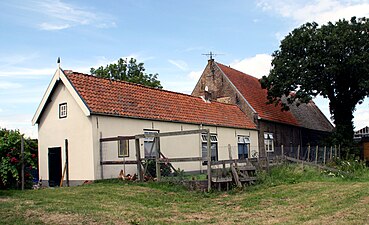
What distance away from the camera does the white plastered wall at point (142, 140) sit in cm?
1978

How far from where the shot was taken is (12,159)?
54.2 feet

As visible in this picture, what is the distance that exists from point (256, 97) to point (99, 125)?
60.5 ft

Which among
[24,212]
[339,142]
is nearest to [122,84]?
[24,212]

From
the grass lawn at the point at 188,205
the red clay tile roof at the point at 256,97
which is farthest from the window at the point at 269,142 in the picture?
the grass lawn at the point at 188,205

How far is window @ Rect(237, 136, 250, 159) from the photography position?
2962cm

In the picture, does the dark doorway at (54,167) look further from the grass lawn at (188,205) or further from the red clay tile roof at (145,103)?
the grass lawn at (188,205)

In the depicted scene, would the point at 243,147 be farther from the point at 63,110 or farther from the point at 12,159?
the point at 12,159

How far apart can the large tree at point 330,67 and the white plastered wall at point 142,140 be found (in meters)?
5.88

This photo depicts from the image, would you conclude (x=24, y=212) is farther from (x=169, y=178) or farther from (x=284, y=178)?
(x=284, y=178)

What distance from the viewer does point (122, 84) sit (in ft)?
77.6

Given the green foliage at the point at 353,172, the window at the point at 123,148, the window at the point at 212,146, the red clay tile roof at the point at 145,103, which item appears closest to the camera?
the green foliage at the point at 353,172

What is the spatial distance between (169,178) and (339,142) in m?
17.6

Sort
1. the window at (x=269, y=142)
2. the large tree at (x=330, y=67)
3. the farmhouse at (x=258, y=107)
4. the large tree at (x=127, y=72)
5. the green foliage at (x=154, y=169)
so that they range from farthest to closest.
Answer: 1. the large tree at (x=127, y=72)
2. the window at (x=269, y=142)
3. the farmhouse at (x=258, y=107)
4. the large tree at (x=330, y=67)
5. the green foliage at (x=154, y=169)

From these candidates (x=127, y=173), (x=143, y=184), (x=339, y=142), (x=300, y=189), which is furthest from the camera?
(x=339, y=142)
